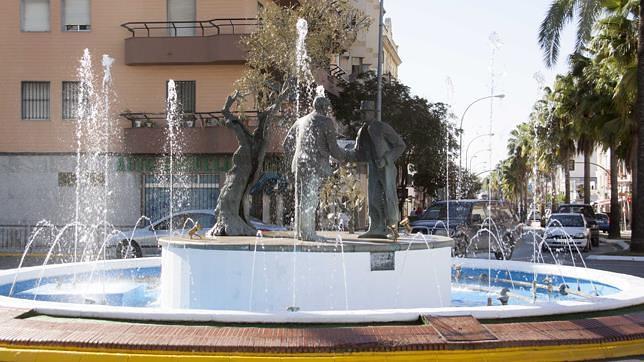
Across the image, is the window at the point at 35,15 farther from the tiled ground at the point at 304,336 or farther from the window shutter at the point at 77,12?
the tiled ground at the point at 304,336

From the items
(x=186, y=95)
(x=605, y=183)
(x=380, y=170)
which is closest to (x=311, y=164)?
(x=380, y=170)

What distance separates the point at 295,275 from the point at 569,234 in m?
22.8

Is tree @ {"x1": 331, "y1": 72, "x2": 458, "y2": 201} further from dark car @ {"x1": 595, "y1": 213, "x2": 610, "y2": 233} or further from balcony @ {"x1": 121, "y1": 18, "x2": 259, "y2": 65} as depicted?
dark car @ {"x1": 595, "y1": 213, "x2": 610, "y2": 233}

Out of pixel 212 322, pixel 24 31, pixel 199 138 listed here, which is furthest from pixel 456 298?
pixel 24 31

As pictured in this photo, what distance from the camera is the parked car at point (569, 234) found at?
29.0 meters

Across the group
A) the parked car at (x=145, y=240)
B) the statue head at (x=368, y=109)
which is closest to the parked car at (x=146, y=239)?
the parked car at (x=145, y=240)

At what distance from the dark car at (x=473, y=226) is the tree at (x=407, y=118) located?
45.5 ft

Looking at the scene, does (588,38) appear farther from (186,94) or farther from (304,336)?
(304,336)

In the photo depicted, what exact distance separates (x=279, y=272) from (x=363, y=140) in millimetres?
2729

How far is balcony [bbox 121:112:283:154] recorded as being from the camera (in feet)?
95.3

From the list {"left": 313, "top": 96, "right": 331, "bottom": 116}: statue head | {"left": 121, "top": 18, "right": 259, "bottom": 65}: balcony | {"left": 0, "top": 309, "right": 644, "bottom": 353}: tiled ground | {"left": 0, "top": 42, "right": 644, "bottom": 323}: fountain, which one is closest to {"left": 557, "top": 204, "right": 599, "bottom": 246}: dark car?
{"left": 121, "top": 18, "right": 259, "bottom": 65}: balcony

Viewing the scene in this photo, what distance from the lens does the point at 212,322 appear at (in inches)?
300

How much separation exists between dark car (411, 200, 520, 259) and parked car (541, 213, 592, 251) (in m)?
6.23

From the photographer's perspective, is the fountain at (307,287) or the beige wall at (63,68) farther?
the beige wall at (63,68)
